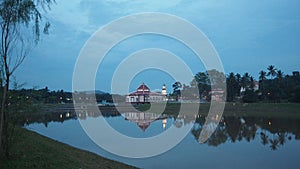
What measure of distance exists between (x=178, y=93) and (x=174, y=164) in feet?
205

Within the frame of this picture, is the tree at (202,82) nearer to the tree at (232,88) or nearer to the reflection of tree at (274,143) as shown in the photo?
the tree at (232,88)

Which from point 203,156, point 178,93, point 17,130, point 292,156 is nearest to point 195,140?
point 203,156

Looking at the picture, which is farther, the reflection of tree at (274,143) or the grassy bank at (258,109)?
the grassy bank at (258,109)

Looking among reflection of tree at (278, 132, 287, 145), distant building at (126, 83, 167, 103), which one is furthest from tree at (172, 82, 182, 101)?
reflection of tree at (278, 132, 287, 145)

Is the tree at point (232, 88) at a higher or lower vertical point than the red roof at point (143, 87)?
lower

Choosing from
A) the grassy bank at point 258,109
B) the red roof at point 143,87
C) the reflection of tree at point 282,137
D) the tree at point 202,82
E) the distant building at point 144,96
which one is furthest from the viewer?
the red roof at point 143,87

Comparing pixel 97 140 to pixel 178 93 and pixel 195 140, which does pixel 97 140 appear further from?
pixel 178 93

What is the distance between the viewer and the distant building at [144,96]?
222ft

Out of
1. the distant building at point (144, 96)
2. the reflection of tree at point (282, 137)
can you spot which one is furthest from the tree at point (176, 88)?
the reflection of tree at point (282, 137)

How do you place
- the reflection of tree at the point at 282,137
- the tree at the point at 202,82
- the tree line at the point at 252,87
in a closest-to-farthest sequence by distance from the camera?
the reflection of tree at the point at 282,137 < the tree line at the point at 252,87 < the tree at the point at 202,82

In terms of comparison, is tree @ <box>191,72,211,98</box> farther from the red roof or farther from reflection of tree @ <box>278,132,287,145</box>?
reflection of tree @ <box>278,132,287,145</box>

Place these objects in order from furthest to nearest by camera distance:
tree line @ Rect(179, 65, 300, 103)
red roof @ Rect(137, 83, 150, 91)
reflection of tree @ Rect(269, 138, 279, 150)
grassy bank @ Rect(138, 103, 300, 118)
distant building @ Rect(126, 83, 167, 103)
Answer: red roof @ Rect(137, 83, 150, 91) → distant building @ Rect(126, 83, 167, 103) → tree line @ Rect(179, 65, 300, 103) → grassy bank @ Rect(138, 103, 300, 118) → reflection of tree @ Rect(269, 138, 279, 150)

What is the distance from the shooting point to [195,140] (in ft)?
51.1

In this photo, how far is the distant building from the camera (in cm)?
6781
